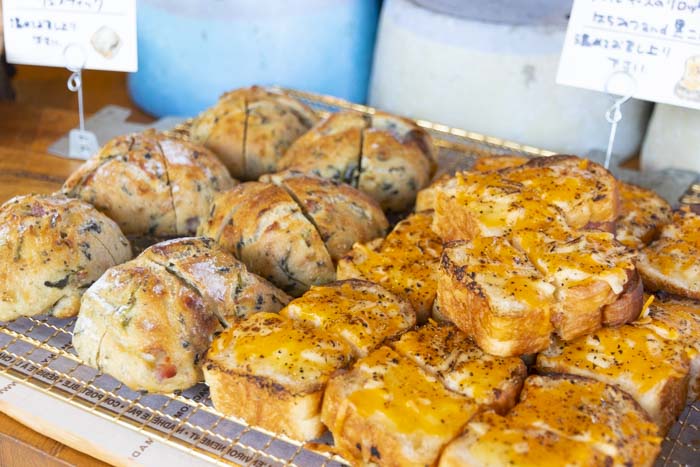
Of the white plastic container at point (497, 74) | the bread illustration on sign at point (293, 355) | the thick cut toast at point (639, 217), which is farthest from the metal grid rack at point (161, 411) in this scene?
the white plastic container at point (497, 74)

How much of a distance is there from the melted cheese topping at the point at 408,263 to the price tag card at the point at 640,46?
2.84 feet

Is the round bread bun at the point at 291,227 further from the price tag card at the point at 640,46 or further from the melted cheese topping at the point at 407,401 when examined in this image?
the price tag card at the point at 640,46

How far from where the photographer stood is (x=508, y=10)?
3.26 meters

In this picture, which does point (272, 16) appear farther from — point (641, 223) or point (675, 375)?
point (675, 375)

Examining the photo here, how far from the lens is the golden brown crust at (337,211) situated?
2.40 meters

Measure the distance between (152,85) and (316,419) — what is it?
2326 mm

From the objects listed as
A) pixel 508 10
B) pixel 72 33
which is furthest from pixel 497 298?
pixel 72 33

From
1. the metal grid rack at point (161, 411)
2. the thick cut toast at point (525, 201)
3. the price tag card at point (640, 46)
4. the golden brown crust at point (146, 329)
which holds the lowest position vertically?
the metal grid rack at point (161, 411)

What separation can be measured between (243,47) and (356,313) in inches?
73.1

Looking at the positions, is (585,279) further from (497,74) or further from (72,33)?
(72,33)

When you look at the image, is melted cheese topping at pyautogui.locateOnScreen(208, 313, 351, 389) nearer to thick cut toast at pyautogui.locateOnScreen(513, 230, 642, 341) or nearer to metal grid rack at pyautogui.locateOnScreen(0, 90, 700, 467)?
metal grid rack at pyautogui.locateOnScreen(0, 90, 700, 467)

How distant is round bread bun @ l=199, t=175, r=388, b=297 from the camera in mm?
2320

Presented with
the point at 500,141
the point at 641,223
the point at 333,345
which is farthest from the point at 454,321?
the point at 500,141

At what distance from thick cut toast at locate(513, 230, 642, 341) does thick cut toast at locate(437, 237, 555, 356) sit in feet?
0.10
